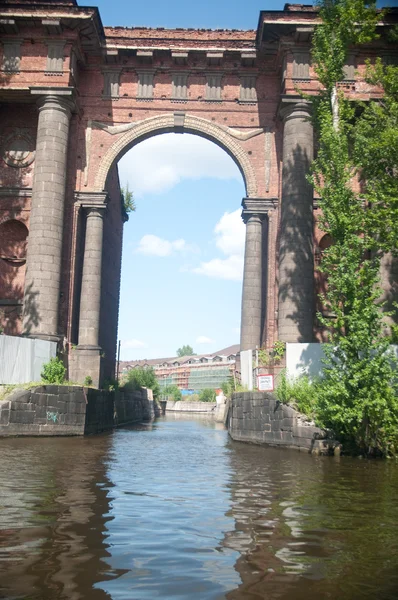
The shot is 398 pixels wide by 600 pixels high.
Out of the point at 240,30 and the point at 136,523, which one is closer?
the point at 136,523

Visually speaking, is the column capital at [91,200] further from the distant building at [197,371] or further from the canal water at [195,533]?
the distant building at [197,371]

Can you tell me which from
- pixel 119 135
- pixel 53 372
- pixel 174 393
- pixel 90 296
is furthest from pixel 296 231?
pixel 174 393

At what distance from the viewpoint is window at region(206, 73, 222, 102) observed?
89.0 ft

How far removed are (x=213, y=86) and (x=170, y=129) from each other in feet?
8.35

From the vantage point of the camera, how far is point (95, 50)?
26.4 m

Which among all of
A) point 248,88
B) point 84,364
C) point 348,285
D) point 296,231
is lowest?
point 84,364

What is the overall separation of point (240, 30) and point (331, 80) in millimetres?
7946

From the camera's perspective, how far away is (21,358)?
21172mm

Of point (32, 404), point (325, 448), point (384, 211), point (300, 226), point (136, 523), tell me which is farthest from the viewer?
point (300, 226)

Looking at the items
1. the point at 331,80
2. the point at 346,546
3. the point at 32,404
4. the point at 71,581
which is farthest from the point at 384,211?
the point at 71,581

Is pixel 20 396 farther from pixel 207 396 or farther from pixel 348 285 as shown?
pixel 207 396

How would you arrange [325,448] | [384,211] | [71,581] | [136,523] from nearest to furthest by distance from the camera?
[71,581] → [136,523] → [325,448] → [384,211]

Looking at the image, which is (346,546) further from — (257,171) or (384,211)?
(257,171)

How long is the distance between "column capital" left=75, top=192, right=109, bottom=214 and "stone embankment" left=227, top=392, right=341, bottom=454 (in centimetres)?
963
